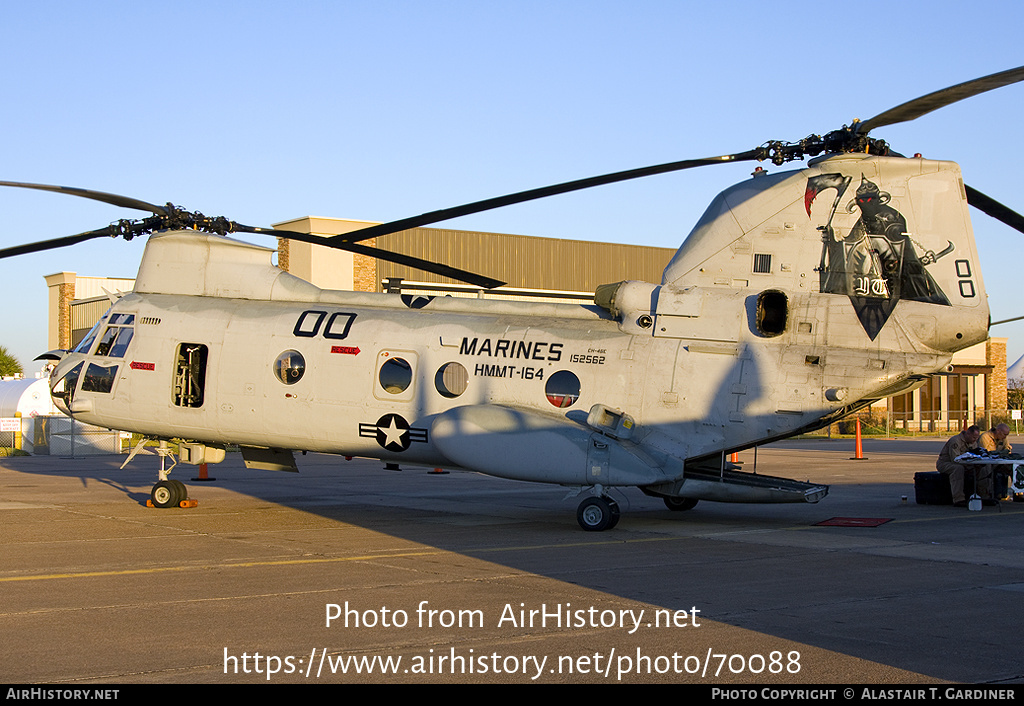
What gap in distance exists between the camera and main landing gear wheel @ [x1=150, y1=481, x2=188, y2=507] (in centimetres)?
1692

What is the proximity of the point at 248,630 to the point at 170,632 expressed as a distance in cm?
60

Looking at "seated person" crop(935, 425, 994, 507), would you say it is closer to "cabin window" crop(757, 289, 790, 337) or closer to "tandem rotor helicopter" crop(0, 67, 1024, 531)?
"tandem rotor helicopter" crop(0, 67, 1024, 531)

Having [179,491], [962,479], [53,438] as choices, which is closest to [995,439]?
[962,479]

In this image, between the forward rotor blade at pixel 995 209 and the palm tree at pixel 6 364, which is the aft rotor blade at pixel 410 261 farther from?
the palm tree at pixel 6 364

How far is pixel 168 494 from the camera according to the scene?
16.9 m

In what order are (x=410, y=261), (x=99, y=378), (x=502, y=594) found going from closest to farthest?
1. (x=502, y=594)
2. (x=410, y=261)
3. (x=99, y=378)

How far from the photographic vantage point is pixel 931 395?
61625mm

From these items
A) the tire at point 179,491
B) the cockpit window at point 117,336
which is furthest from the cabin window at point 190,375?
the tire at point 179,491

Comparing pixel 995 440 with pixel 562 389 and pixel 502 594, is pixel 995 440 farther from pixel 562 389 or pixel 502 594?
pixel 502 594

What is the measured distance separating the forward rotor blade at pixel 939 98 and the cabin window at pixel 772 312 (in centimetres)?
258

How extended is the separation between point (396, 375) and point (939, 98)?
8.48m

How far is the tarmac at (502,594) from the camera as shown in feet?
22.0
